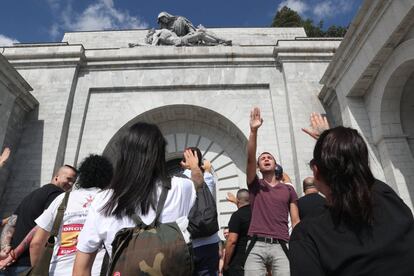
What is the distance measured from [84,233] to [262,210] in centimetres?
234

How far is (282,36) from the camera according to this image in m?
13.4

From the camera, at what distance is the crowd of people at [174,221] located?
133 centimetres

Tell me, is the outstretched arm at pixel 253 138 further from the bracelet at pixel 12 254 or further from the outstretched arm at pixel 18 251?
the bracelet at pixel 12 254

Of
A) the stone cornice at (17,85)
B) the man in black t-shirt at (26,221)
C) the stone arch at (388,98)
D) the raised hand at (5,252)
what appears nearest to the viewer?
the man in black t-shirt at (26,221)

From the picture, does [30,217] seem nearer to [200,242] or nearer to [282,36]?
[200,242]

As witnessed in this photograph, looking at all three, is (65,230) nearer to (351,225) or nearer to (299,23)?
(351,225)

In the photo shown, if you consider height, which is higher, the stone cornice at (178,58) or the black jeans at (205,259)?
the stone cornice at (178,58)

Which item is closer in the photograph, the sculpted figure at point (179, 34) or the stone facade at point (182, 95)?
the stone facade at point (182, 95)

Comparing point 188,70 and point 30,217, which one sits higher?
point 188,70

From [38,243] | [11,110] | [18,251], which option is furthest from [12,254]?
[11,110]

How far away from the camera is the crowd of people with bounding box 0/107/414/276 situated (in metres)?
1.33

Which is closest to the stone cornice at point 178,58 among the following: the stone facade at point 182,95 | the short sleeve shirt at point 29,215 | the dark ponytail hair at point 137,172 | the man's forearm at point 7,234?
the stone facade at point 182,95

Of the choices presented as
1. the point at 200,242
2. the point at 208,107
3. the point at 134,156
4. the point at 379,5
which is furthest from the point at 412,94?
the point at 134,156

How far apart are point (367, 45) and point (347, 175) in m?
7.01
